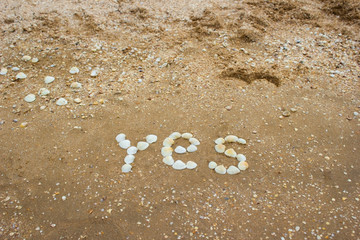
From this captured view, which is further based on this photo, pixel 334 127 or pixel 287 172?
pixel 334 127

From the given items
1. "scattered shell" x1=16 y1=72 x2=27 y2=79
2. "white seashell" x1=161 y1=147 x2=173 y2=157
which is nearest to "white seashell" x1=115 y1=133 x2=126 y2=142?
"white seashell" x1=161 y1=147 x2=173 y2=157

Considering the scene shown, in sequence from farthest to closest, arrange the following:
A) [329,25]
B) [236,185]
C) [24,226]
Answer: [329,25] < [236,185] < [24,226]

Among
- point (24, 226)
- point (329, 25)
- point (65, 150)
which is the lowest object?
point (24, 226)

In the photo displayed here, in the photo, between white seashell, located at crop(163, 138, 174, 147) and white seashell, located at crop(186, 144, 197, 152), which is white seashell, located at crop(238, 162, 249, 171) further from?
white seashell, located at crop(163, 138, 174, 147)

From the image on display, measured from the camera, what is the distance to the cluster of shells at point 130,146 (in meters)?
2.53

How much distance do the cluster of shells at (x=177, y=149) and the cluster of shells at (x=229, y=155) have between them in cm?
20

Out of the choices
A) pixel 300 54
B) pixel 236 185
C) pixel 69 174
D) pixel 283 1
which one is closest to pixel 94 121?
pixel 69 174

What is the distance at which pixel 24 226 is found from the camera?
212 centimetres

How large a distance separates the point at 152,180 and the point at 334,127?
2.06 m

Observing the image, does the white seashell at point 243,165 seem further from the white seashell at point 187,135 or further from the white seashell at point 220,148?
the white seashell at point 187,135

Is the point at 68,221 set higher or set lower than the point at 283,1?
lower

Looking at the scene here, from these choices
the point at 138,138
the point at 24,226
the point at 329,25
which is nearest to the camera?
the point at 24,226

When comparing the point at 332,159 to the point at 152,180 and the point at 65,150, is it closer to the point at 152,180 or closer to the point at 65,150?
the point at 152,180

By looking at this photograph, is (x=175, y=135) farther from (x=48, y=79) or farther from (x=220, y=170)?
(x=48, y=79)
